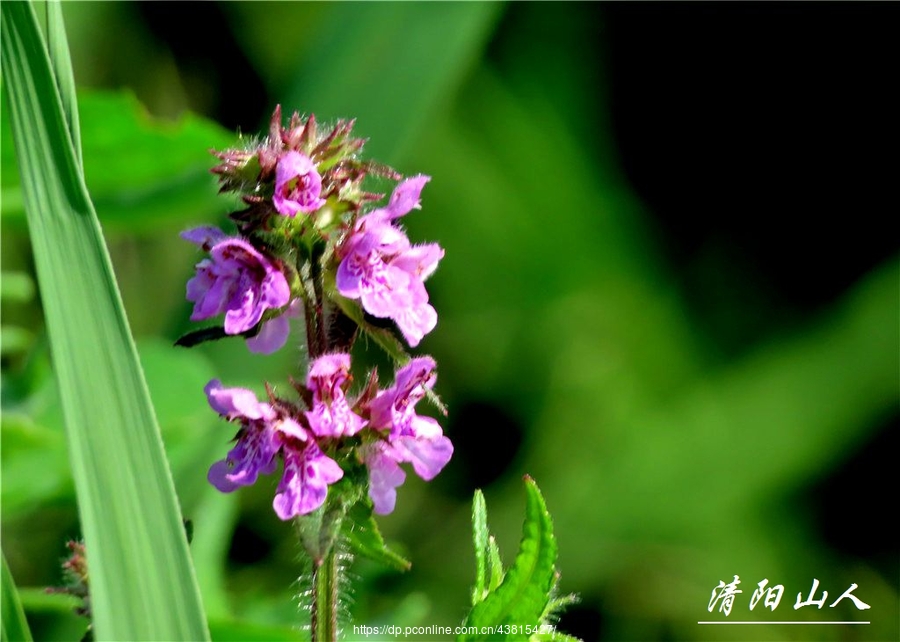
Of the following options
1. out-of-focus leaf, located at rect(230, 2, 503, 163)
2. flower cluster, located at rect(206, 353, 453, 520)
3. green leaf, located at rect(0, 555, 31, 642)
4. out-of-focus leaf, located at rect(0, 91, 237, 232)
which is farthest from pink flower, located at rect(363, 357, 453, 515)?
out-of-focus leaf, located at rect(230, 2, 503, 163)

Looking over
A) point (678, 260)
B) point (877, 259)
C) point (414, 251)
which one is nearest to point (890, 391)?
point (877, 259)

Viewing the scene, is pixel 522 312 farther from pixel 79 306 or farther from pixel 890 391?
pixel 79 306

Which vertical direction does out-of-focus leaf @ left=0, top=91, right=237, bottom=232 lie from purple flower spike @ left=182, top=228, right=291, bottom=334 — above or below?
above

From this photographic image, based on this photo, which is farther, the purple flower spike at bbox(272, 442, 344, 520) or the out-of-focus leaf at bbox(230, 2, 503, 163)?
the out-of-focus leaf at bbox(230, 2, 503, 163)

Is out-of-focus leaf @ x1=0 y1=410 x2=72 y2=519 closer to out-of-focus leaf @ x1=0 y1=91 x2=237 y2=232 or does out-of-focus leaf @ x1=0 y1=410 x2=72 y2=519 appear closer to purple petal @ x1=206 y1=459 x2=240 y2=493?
out-of-focus leaf @ x1=0 y1=91 x2=237 y2=232

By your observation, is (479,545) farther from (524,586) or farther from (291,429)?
(291,429)

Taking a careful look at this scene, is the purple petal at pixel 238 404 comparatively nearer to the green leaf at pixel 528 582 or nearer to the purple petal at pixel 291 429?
the purple petal at pixel 291 429
